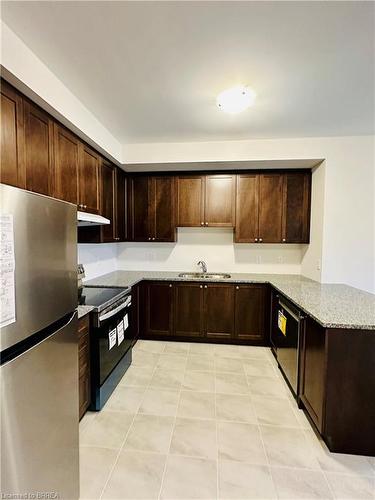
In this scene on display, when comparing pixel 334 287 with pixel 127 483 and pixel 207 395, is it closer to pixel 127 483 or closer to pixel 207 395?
pixel 207 395

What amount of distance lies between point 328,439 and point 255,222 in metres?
2.47

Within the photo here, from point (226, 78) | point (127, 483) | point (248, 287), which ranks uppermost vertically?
point (226, 78)

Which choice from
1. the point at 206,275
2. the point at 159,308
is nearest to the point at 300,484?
the point at 159,308

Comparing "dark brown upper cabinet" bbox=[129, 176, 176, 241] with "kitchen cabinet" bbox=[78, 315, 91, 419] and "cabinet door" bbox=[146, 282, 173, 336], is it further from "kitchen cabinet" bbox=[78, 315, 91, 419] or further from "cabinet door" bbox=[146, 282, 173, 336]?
"kitchen cabinet" bbox=[78, 315, 91, 419]

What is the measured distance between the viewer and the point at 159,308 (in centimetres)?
352

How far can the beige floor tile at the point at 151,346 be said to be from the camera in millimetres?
3281

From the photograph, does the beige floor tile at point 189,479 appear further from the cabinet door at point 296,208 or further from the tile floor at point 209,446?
the cabinet door at point 296,208

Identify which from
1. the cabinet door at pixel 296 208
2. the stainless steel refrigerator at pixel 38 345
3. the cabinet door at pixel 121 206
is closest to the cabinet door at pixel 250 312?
the cabinet door at pixel 296 208

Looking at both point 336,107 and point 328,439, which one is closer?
point 328,439

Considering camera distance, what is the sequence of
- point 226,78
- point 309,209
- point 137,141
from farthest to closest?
point 309,209, point 137,141, point 226,78

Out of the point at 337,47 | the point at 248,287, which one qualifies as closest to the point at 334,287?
the point at 248,287

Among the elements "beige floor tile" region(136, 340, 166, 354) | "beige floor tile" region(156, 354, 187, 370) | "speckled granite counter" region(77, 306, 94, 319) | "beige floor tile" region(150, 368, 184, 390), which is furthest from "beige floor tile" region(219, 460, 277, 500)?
"beige floor tile" region(136, 340, 166, 354)

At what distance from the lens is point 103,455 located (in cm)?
171

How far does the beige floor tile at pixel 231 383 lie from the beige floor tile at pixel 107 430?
901mm
